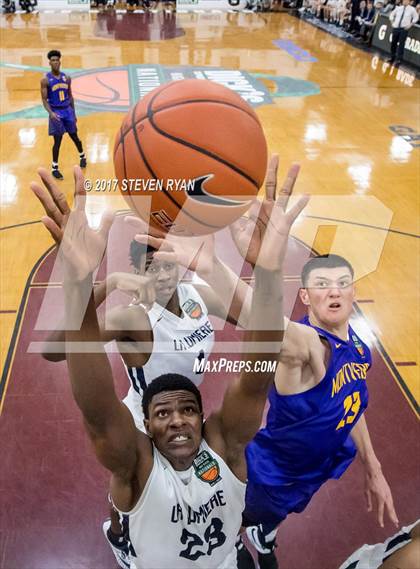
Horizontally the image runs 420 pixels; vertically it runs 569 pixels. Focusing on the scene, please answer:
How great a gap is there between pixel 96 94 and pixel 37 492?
31.3 ft

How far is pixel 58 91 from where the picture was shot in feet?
23.6

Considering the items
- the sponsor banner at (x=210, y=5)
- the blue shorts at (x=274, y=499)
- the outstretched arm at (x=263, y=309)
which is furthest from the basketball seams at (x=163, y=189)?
the sponsor banner at (x=210, y=5)

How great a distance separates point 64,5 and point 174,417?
23928mm

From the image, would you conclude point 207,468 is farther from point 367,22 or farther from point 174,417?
point 367,22

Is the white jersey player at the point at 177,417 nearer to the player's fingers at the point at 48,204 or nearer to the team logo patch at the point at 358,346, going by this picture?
the player's fingers at the point at 48,204

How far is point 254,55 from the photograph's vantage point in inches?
591

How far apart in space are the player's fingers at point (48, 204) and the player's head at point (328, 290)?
5.41 ft

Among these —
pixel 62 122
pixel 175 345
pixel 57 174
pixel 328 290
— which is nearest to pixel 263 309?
pixel 328 290

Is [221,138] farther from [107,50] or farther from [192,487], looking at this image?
[107,50]

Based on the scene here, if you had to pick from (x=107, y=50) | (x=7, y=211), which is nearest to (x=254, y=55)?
(x=107, y=50)

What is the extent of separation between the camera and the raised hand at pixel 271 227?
63.1 inches

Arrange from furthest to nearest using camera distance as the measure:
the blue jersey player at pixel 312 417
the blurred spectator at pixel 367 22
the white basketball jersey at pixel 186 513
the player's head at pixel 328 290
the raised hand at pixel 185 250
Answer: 1. the blurred spectator at pixel 367 22
2. the player's head at pixel 328 290
3. the blue jersey player at pixel 312 417
4. the white basketball jersey at pixel 186 513
5. the raised hand at pixel 185 250

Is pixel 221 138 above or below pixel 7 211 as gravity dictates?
above

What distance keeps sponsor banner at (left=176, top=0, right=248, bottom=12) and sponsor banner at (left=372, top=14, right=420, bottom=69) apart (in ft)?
28.1
